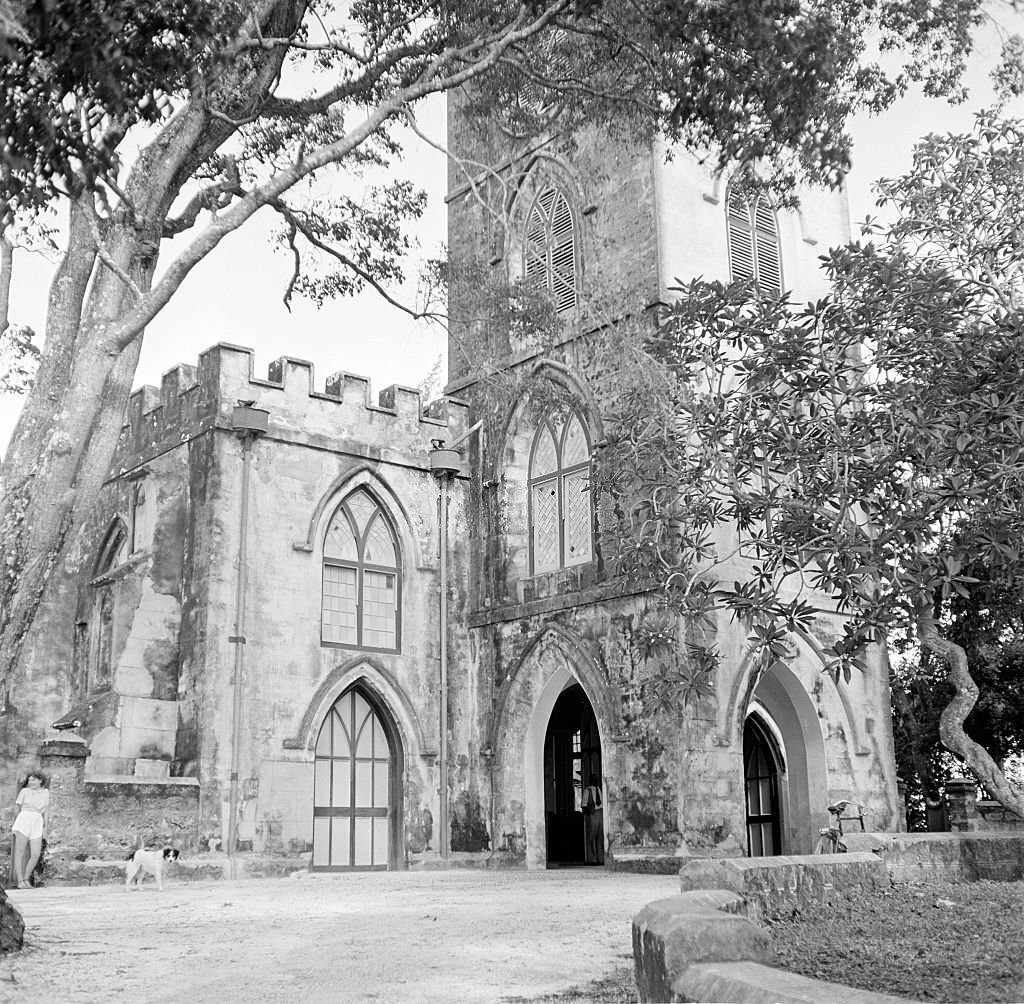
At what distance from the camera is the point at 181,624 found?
1683 centimetres

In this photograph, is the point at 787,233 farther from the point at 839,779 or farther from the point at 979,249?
the point at 979,249

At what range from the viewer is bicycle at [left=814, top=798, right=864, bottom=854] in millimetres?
12750

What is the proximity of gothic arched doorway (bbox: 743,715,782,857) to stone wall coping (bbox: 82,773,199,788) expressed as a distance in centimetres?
810

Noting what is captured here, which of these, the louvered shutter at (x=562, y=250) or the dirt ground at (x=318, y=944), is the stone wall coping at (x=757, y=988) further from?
the louvered shutter at (x=562, y=250)

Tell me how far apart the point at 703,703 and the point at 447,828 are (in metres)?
4.27

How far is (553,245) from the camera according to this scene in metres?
20.2

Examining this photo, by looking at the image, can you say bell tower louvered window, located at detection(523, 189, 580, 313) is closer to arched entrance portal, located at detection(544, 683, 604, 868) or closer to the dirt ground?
arched entrance portal, located at detection(544, 683, 604, 868)

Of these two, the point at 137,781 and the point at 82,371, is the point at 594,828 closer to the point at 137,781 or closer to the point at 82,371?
the point at 137,781

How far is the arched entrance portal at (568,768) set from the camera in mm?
20328

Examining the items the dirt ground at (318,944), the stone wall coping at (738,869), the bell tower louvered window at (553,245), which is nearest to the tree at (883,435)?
the stone wall coping at (738,869)

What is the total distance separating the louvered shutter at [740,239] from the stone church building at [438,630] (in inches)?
1.9

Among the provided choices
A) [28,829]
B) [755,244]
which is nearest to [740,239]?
[755,244]

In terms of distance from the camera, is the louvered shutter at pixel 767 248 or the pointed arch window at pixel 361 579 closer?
the pointed arch window at pixel 361 579

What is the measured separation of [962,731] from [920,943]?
127 inches
